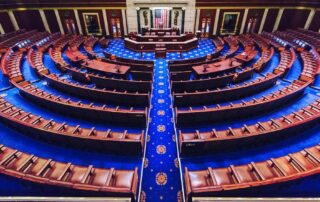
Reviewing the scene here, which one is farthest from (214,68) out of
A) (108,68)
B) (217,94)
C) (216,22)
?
(216,22)

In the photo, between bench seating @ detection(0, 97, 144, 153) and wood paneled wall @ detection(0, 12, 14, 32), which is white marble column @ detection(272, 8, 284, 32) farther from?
wood paneled wall @ detection(0, 12, 14, 32)

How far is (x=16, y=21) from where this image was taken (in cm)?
1567

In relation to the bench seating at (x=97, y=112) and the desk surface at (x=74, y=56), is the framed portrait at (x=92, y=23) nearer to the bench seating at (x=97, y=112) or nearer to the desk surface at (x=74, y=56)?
the desk surface at (x=74, y=56)

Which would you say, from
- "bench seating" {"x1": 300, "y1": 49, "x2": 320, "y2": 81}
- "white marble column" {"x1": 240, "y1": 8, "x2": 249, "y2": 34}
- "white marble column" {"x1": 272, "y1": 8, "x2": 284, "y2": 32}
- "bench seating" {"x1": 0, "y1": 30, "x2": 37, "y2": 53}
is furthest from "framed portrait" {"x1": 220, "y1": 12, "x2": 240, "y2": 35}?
"bench seating" {"x1": 0, "y1": 30, "x2": 37, "y2": 53}

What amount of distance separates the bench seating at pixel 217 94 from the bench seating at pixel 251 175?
3.20 metres

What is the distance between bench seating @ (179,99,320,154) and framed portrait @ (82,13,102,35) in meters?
15.6

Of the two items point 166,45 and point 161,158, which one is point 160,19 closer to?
point 166,45

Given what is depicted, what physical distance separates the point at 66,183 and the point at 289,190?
4.71 metres

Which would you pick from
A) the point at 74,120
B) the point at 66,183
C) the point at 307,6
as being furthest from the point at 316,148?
the point at 307,6

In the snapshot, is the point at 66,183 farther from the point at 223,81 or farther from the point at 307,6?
the point at 307,6

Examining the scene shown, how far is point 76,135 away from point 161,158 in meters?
2.36

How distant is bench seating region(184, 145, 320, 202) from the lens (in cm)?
331

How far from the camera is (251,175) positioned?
12.0 feet

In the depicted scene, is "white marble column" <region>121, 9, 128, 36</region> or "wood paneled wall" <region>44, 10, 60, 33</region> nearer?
"wood paneled wall" <region>44, 10, 60, 33</region>
